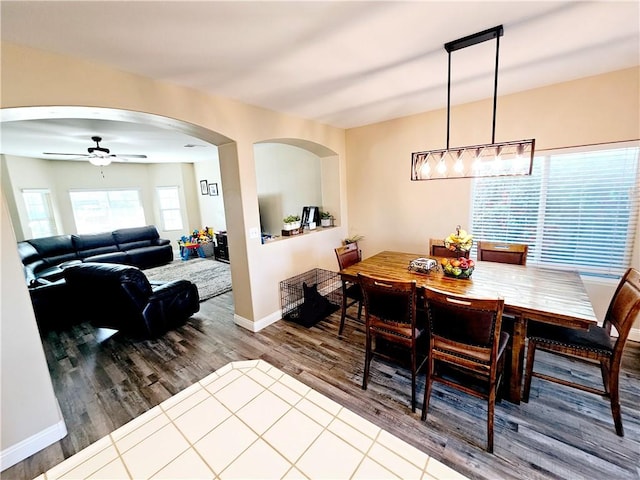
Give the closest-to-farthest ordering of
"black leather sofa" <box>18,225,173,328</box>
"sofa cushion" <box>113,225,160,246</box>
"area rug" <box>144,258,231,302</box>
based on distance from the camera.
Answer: "black leather sofa" <box>18,225,173,328</box> → "area rug" <box>144,258,231,302</box> → "sofa cushion" <box>113,225,160,246</box>

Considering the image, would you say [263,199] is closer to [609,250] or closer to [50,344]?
[50,344]

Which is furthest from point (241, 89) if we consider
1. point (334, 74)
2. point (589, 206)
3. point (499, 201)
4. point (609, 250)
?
point (609, 250)

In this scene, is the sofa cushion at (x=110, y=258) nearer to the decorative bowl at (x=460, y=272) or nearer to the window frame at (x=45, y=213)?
the window frame at (x=45, y=213)

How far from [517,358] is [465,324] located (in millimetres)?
668

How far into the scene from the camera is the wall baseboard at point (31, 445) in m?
1.73

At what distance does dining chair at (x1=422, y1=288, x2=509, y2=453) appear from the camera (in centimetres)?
163

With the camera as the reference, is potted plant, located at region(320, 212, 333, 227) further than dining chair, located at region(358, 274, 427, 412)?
Yes

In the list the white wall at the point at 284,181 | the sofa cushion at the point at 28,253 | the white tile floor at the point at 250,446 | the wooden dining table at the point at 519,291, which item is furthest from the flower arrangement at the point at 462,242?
the sofa cushion at the point at 28,253

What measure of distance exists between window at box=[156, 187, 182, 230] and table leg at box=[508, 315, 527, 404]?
8.28 m

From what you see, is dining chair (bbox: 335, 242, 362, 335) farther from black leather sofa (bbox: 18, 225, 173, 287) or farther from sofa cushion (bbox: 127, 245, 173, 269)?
sofa cushion (bbox: 127, 245, 173, 269)

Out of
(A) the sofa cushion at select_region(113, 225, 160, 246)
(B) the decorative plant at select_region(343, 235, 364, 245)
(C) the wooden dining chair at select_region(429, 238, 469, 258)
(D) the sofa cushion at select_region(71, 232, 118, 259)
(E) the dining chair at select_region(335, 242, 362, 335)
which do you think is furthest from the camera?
(A) the sofa cushion at select_region(113, 225, 160, 246)

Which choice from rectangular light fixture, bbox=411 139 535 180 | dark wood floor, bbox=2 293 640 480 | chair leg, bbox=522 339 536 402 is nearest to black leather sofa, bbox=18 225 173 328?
dark wood floor, bbox=2 293 640 480

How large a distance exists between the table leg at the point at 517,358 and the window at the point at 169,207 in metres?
8.28

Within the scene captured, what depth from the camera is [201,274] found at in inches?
226
